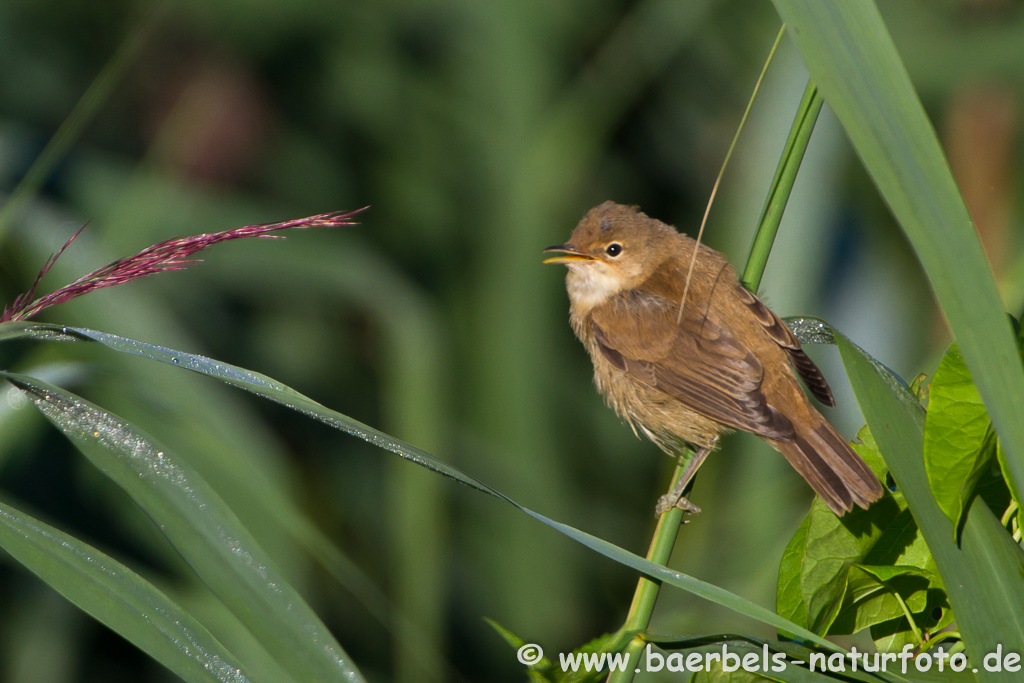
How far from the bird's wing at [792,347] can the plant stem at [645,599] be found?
0.88 m

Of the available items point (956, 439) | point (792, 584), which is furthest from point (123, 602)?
point (956, 439)

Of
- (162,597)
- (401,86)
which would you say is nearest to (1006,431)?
(162,597)

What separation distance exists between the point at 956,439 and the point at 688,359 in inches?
61.5

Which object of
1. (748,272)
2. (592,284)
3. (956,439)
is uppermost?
(592,284)

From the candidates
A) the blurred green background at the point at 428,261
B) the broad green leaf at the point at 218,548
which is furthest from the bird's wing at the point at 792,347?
the broad green leaf at the point at 218,548

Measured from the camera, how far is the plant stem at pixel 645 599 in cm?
154

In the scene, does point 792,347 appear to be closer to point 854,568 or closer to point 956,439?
point 854,568

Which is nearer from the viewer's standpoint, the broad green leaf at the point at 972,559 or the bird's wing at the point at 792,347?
the broad green leaf at the point at 972,559

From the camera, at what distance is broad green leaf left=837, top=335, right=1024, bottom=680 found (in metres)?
1.35

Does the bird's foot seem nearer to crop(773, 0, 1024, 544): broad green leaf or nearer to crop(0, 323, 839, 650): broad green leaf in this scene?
crop(0, 323, 839, 650): broad green leaf

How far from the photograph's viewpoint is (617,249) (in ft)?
10.4

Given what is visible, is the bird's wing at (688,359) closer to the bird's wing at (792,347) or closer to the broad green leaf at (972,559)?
the bird's wing at (792,347)

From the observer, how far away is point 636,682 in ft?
9.41

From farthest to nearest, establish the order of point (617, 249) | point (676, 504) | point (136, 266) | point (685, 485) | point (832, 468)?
point (617, 249) → point (685, 485) → point (832, 468) → point (676, 504) → point (136, 266)
